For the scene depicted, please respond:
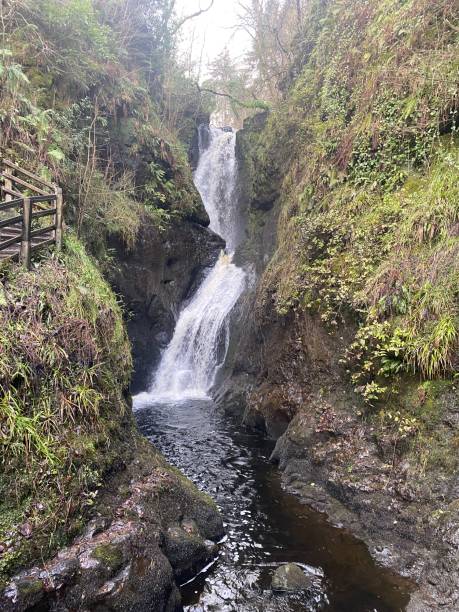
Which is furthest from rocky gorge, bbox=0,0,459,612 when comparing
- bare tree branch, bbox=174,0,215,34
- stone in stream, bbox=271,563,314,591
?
bare tree branch, bbox=174,0,215,34

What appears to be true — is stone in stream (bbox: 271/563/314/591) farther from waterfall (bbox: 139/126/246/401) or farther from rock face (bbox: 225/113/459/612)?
waterfall (bbox: 139/126/246/401)

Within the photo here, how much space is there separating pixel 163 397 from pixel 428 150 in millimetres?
10018

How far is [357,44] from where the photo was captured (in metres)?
11.6

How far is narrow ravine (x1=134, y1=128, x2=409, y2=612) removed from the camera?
485cm

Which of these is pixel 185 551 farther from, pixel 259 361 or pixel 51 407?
pixel 259 361

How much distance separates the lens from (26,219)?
6.47m

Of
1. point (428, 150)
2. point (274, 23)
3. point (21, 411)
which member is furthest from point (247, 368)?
point (274, 23)

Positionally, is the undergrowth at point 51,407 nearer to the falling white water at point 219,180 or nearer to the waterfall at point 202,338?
the waterfall at point 202,338

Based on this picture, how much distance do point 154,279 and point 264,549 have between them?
10.4m

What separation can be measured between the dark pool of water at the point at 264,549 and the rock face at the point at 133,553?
0.36 meters

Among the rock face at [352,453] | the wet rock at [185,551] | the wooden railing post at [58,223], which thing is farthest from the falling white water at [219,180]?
the wet rock at [185,551]

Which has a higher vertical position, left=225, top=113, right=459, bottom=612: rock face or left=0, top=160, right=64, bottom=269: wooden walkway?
left=0, top=160, right=64, bottom=269: wooden walkway

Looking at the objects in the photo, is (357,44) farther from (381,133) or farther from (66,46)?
(66,46)

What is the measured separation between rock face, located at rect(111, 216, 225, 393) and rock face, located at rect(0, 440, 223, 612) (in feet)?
26.8
